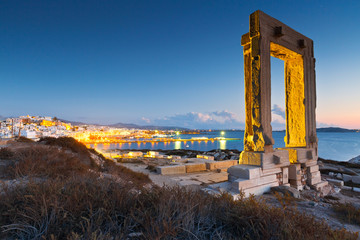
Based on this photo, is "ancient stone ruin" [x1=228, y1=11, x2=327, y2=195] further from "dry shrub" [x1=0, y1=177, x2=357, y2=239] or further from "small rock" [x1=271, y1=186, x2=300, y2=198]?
"dry shrub" [x1=0, y1=177, x2=357, y2=239]

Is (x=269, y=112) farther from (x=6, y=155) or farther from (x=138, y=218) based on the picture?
(x=6, y=155)

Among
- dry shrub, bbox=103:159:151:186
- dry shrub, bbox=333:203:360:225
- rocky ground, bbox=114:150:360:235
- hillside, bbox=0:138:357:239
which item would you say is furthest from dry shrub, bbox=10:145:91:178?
dry shrub, bbox=333:203:360:225

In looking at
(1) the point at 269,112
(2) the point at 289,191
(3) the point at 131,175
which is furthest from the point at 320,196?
(3) the point at 131,175

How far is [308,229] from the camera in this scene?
208 centimetres

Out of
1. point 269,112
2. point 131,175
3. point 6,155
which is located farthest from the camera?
point 131,175

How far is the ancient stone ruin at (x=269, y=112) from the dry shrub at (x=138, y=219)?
2906mm

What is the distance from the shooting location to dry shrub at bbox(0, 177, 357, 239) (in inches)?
74.3

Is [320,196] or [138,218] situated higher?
[138,218]

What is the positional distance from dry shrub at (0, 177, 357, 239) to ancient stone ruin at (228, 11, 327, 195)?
9.54 ft

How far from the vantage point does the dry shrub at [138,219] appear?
6.19ft

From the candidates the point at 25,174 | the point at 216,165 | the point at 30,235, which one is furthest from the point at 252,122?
the point at 25,174

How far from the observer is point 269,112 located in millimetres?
6398

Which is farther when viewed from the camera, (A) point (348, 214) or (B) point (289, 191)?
(B) point (289, 191)

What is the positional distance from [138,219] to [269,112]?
569 cm
